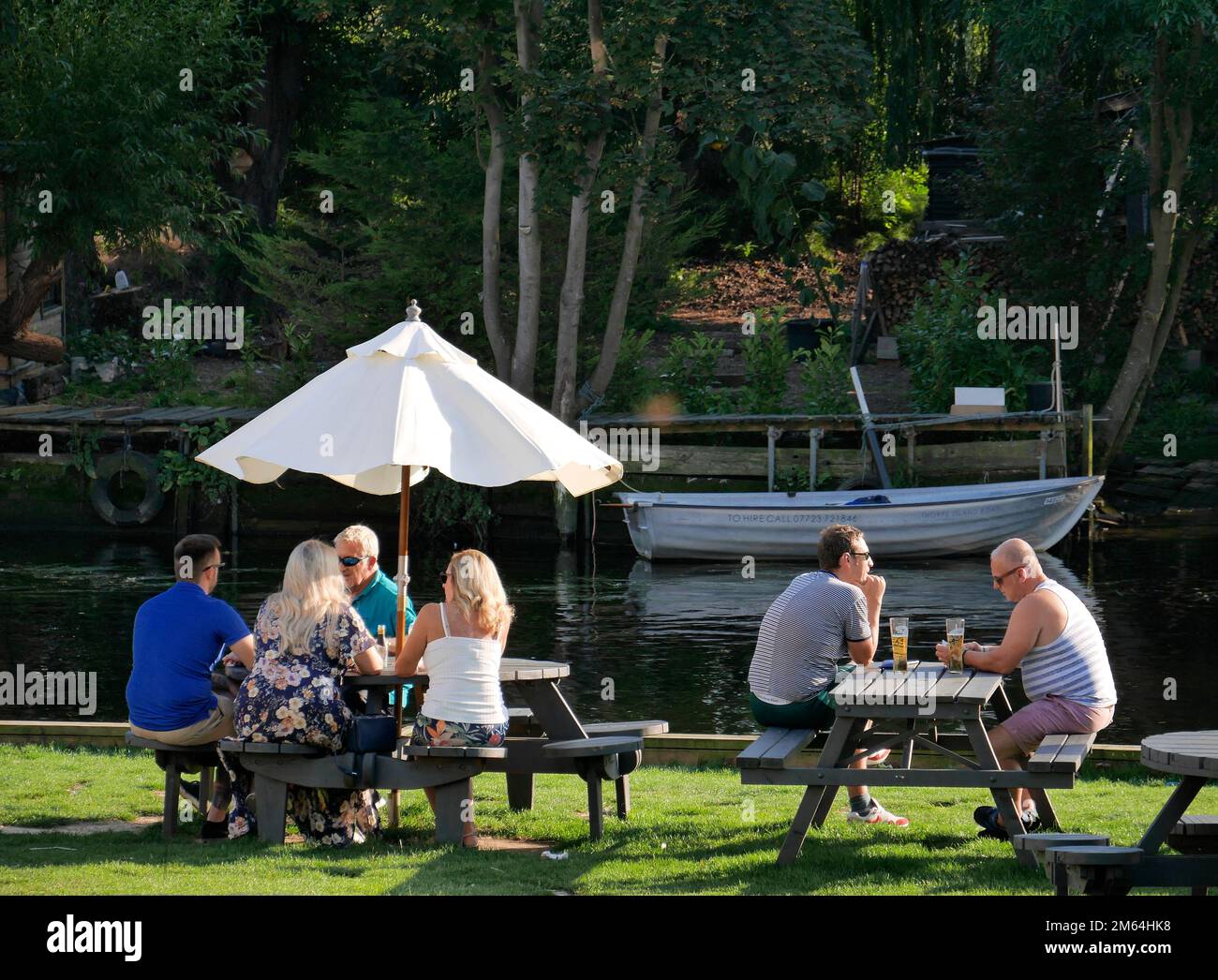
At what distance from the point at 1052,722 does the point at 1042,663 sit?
0.91ft

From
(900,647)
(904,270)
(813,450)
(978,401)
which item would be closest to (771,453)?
(813,450)

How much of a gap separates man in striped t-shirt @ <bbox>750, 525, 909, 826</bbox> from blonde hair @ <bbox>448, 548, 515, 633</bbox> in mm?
1254

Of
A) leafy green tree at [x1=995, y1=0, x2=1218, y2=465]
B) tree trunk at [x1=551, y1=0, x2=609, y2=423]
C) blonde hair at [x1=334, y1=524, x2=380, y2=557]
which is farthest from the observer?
tree trunk at [x1=551, y1=0, x2=609, y2=423]

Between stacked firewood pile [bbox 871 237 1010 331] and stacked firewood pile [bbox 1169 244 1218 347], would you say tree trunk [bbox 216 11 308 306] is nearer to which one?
stacked firewood pile [bbox 871 237 1010 331]

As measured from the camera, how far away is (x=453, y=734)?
785 centimetres

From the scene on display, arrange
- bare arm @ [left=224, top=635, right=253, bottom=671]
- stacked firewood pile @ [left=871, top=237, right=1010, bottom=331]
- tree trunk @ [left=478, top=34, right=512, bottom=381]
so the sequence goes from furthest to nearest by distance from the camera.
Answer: stacked firewood pile @ [left=871, top=237, right=1010, bottom=331] → tree trunk @ [left=478, top=34, right=512, bottom=381] → bare arm @ [left=224, top=635, right=253, bottom=671]

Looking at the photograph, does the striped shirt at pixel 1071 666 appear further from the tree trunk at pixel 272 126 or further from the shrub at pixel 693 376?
the tree trunk at pixel 272 126

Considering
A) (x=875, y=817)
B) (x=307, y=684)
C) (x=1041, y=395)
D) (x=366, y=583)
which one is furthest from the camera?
(x=1041, y=395)

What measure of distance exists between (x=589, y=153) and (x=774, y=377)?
5025 millimetres

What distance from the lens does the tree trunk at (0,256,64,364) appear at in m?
26.7

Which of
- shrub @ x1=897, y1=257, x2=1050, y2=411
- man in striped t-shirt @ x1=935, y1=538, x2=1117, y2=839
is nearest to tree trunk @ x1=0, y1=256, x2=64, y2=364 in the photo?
shrub @ x1=897, y1=257, x2=1050, y2=411

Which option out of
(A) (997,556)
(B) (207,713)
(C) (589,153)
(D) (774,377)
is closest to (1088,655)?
(A) (997,556)

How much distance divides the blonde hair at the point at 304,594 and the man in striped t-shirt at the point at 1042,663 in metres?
2.88

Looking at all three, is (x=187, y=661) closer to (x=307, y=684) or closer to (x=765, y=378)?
(x=307, y=684)
